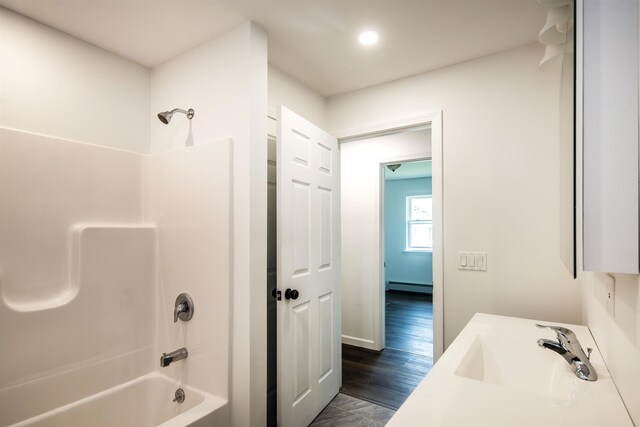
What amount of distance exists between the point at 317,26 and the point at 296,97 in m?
0.72

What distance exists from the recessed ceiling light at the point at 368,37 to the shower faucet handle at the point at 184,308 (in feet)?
6.00

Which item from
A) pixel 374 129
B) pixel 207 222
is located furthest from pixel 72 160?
pixel 374 129

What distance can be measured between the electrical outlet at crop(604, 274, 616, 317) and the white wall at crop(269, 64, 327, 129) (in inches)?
74.0

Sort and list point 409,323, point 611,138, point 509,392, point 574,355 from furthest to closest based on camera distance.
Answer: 1. point 409,323
2. point 574,355
3. point 509,392
4. point 611,138

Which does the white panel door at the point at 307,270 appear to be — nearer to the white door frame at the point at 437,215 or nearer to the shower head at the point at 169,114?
the shower head at the point at 169,114

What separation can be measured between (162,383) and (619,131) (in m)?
2.41

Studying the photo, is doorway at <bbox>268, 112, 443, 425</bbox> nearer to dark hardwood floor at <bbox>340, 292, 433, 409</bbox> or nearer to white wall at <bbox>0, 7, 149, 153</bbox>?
dark hardwood floor at <bbox>340, 292, 433, 409</bbox>

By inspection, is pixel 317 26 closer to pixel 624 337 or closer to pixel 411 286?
pixel 624 337

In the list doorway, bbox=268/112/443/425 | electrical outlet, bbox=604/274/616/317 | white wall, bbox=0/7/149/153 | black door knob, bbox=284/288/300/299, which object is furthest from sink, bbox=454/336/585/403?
white wall, bbox=0/7/149/153

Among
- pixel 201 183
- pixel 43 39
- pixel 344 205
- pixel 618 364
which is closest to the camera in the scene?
pixel 618 364

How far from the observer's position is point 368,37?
6.31 feet

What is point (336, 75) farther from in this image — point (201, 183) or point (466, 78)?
point (201, 183)

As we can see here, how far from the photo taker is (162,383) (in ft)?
6.65

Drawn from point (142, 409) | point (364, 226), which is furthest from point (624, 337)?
point (364, 226)
